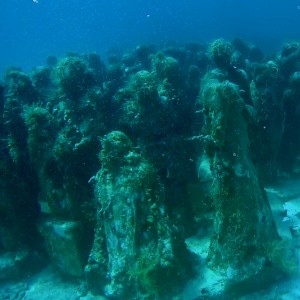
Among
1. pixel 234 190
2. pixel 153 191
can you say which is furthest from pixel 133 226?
pixel 234 190

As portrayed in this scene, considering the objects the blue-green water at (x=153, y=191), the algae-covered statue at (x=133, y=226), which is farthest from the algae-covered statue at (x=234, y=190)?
the algae-covered statue at (x=133, y=226)

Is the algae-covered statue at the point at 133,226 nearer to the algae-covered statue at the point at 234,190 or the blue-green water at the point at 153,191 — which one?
the blue-green water at the point at 153,191

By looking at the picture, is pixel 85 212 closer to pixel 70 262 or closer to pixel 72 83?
pixel 70 262

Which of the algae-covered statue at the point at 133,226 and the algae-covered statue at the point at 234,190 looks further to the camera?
the algae-covered statue at the point at 133,226

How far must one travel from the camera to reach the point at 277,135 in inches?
331

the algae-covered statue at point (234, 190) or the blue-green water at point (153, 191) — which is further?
the blue-green water at point (153, 191)

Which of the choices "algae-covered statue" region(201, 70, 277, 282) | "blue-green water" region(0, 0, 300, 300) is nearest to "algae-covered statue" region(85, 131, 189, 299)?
"blue-green water" region(0, 0, 300, 300)

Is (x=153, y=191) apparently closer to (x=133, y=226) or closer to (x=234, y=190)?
(x=133, y=226)

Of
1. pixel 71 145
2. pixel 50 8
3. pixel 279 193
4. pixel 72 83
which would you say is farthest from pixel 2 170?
pixel 50 8

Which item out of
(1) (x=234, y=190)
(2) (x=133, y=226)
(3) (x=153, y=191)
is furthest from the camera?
(3) (x=153, y=191)

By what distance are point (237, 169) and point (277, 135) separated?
3.67 m

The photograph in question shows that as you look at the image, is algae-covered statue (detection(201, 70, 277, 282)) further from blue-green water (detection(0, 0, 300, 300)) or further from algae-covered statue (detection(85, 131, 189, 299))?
algae-covered statue (detection(85, 131, 189, 299))

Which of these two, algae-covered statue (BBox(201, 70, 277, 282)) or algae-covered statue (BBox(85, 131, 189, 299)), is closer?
algae-covered statue (BBox(201, 70, 277, 282))

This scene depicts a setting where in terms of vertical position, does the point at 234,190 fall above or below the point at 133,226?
above
